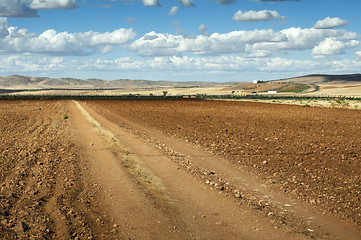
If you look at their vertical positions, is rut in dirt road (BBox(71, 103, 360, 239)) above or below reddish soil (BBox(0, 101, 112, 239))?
below

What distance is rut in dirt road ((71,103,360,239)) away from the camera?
8578 millimetres

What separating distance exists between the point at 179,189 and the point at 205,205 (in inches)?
65.6

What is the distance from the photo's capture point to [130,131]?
85.0 feet

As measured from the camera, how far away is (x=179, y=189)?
1182 cm

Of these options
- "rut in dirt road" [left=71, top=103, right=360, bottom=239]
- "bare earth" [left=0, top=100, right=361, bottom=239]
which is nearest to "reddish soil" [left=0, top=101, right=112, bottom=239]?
"bare earth" [left=0, top=100, right=361, bottom=239]

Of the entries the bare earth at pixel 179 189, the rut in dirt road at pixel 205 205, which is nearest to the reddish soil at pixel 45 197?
the bare earth at pixel 179 189

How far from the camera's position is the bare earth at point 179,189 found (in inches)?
342

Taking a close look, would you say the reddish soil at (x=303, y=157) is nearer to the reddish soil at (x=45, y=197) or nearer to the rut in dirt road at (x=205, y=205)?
the rut in dirt road at (x=205, y=205)

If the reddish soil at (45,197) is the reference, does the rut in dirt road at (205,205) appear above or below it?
below

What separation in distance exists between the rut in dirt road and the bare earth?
0.02 m

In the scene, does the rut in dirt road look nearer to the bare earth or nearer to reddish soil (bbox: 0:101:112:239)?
the bare earth

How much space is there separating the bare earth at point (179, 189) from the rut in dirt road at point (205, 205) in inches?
0.9

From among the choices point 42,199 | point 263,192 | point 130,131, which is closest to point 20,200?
point 42,199

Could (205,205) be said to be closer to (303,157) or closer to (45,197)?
(45,197)
